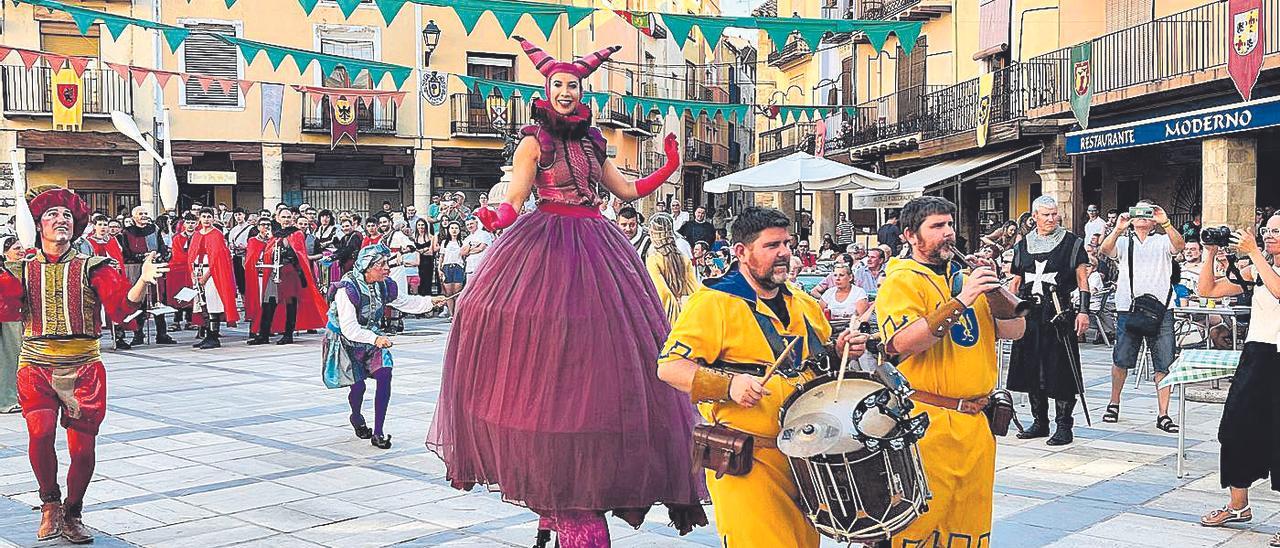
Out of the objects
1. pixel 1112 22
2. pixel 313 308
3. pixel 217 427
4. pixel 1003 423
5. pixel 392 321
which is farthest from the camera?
pixel 1112 22

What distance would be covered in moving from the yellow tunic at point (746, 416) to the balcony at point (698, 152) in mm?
46232

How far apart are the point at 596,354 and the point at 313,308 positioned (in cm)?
1250

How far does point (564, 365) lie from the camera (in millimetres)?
5129

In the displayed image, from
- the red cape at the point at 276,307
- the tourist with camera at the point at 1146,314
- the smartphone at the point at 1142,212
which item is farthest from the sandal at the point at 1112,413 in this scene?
→ the red cape at the point at 276,307

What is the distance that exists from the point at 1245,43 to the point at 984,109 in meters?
8.26

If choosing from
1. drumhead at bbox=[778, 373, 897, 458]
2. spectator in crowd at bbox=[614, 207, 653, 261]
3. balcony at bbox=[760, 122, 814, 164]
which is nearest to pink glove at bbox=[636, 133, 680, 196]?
drumhead at bbox=[778, 373, 897, 458]

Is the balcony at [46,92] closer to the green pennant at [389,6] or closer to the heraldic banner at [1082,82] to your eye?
the green pennant at [389,6]

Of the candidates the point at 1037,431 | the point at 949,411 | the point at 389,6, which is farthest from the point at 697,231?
the point at 949,411

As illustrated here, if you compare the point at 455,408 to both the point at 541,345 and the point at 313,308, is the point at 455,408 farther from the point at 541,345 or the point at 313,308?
the point at 313,308

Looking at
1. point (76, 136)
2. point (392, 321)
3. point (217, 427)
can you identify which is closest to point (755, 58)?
point (76, 136)

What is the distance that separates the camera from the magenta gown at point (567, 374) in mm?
5098

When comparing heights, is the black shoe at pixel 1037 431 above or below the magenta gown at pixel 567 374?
below

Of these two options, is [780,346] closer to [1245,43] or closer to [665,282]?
[665,282]

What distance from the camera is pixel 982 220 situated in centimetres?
2894
